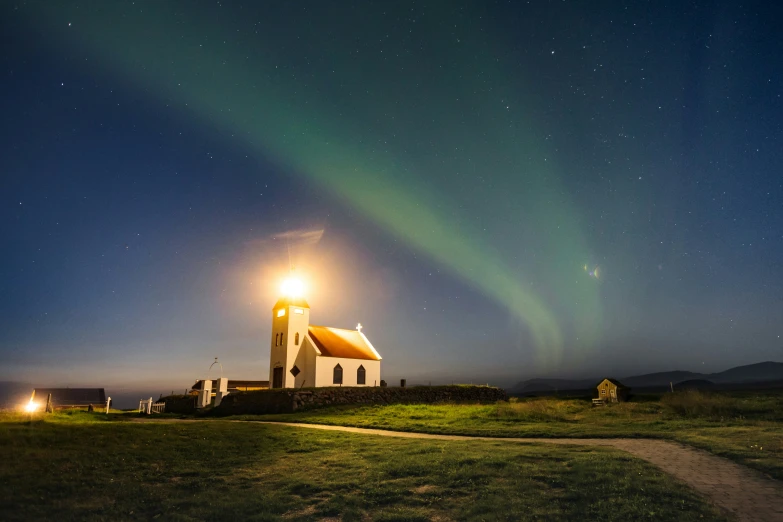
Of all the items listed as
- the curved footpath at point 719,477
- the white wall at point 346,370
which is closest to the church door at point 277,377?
the white wall at point 346,370

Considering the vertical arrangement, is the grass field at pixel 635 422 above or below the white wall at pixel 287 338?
below

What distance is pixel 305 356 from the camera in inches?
1729

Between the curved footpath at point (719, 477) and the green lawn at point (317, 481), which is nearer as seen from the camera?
the curved footpath at point (719, 477)

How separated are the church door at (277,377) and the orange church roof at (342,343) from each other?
164 inches

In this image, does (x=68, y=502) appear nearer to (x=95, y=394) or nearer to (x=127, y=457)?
(x=127, y=457)

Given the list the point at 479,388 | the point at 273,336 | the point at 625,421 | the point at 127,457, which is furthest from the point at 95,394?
the point at 625,421

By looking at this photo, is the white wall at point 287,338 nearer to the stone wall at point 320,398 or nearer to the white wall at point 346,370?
the white wall at point 346,370

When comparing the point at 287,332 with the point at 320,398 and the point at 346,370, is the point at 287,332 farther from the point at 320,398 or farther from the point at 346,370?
the point at 320,398

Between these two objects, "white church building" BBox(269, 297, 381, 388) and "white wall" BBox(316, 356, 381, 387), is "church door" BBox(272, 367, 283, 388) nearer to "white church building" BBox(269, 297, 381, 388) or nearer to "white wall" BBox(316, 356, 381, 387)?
"white church building" BBox(269, 297, 381, 388)

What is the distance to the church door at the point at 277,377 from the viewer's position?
142 feet

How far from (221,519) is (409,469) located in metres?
4.76

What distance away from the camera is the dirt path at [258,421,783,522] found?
830 centimetres

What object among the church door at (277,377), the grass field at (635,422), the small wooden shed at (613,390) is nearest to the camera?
the grass field at (635,422)

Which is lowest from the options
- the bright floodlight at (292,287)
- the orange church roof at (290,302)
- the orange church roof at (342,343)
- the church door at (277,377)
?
the church door at (277,377)
